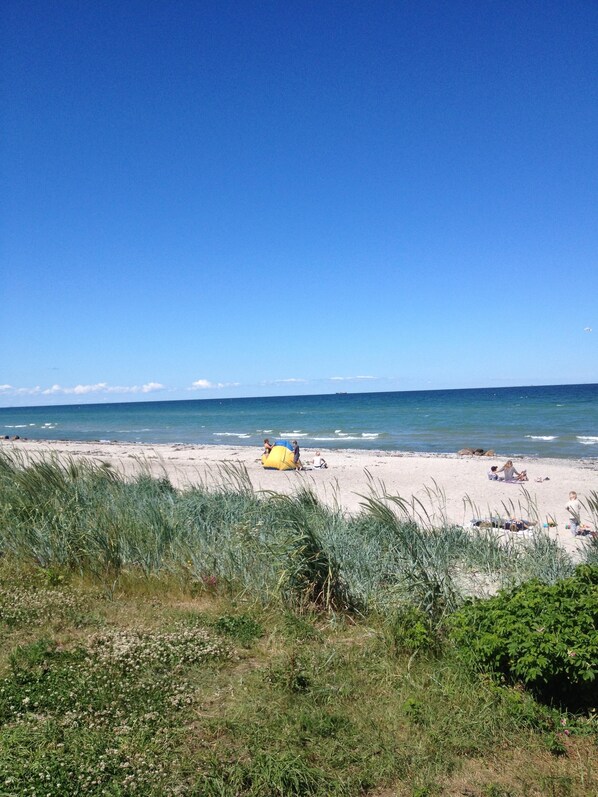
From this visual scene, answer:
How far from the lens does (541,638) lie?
3.37 metres

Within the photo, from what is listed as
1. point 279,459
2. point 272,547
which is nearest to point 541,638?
point 272,547

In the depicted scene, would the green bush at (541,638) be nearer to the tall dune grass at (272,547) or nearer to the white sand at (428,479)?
the tall dune grass at (272,547)

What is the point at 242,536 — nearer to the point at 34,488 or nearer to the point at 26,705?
the point at 26,705

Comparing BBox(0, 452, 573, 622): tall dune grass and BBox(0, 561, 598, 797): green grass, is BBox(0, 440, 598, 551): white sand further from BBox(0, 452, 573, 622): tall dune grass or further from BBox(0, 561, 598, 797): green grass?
BBox(0, 561, 598, 797): green grass

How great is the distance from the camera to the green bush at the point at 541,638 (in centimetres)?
326

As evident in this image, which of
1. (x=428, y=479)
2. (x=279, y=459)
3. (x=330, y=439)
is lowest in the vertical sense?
(x=330, y=439)

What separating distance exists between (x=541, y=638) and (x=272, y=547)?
2.81 m

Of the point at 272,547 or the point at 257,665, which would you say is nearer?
the point at 257,665

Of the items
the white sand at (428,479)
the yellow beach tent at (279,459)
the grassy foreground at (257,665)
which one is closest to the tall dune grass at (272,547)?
the grassy foreground at (257,665)

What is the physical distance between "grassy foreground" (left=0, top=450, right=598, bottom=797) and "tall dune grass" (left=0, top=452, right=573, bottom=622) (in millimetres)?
27

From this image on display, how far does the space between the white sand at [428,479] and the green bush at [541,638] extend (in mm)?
6059

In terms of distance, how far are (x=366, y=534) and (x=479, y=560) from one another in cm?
136

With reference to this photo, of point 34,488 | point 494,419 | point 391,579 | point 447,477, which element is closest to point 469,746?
point 391,579

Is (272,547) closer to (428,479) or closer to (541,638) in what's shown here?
(541,638)
